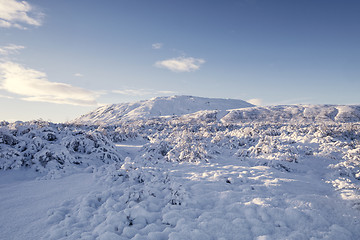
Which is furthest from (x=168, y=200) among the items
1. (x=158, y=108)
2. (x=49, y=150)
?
(x=158, y=108)

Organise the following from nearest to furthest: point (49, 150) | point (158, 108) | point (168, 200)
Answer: point (168, 200)
point (49, 150)
point (158, 108)

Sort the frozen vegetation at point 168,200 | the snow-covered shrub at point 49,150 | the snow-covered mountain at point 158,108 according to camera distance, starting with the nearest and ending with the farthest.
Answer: the frozen vegetation at point 168,200 < the snow-covered shrub at point 49,150 < the snow-covered mountain at point 158,108

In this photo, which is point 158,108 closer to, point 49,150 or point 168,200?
point 49,150

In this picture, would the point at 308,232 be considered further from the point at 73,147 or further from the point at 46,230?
the point at 73,147

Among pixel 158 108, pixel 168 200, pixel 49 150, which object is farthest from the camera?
pixel 158 108

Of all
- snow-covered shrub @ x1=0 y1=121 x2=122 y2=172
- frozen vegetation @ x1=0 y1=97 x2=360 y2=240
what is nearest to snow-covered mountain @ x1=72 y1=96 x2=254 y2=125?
snow-covered shrub @ x1=0 y1=121 x2=122 y2=172

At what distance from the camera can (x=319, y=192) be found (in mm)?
4484

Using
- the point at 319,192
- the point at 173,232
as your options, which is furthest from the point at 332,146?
the point at 173,232

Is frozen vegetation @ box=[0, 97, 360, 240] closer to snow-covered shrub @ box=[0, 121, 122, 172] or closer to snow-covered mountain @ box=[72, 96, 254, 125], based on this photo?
snow-covered shrub @ box=[0, 121, 122, 172]

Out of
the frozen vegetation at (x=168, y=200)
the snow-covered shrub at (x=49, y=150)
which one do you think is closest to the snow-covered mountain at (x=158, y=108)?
the snow-covered shrub at (x=49, y=150)

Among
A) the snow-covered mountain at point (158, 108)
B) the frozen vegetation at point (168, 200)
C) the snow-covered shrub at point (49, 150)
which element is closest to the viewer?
the frozen vegetation at point (168, 200)

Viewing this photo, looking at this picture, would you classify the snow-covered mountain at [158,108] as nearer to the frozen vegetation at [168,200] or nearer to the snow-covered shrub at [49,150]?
the snow-covered shrub at [49,150]

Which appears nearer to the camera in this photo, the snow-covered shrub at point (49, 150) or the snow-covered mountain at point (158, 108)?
the snow-covered shrub at point (49, 150)

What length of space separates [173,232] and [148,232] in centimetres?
44
